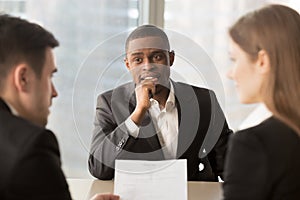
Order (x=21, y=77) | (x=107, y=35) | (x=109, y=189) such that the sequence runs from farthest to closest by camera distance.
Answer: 1. (x=107, y=35)
2. (x=109, y=189)
3. (x=21, y=77)

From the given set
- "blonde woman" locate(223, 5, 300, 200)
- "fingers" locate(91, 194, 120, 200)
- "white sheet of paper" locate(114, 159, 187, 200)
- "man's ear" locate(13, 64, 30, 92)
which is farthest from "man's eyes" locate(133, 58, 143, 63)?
"man's ear" locate(13, 64, 30, 92)

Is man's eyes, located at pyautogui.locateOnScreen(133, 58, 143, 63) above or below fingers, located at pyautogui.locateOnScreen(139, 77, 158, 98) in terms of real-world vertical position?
above

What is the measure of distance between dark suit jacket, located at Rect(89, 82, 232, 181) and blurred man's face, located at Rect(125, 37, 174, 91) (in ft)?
0.25

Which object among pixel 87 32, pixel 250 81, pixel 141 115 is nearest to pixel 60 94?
pixel 87 32

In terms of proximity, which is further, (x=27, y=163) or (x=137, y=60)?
(x=137, y=60)

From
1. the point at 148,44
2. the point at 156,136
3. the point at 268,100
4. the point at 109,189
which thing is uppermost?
the point at 148,44

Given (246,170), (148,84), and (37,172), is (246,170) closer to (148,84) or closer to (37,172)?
(37,172)

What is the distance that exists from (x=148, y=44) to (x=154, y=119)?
267mm

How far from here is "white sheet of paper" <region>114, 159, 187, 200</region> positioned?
1.66 meters

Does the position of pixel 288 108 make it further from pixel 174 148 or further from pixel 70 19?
pixel 70 19

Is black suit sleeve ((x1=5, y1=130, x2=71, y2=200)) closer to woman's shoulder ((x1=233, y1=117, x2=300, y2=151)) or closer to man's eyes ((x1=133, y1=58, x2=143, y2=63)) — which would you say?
woman's shoulder ((x1=233, y1=117, x2=300, y2=151))

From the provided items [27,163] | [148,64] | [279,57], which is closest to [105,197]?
[148,64]

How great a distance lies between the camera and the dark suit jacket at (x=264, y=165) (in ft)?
3.67

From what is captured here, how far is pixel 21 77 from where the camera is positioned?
46.7 inches
